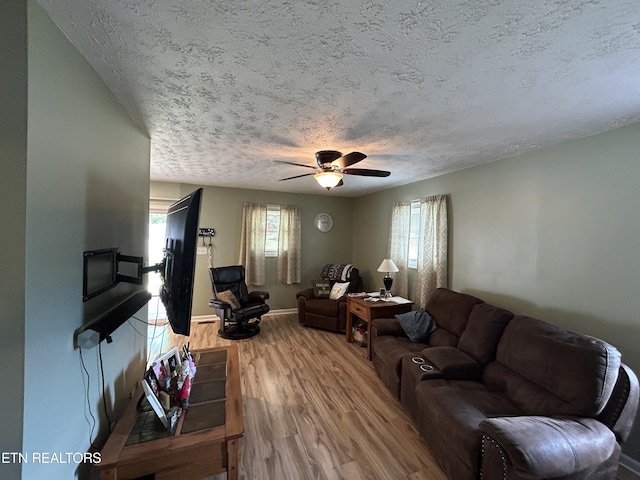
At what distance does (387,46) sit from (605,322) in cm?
244

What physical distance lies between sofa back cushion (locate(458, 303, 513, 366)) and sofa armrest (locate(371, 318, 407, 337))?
2.24ft

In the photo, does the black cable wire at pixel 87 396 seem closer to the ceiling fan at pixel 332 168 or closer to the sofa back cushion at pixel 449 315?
the ceiling fan at pixel 332 168

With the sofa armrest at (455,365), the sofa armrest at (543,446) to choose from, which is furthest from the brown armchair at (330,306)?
the sofa armrest at (543,446)

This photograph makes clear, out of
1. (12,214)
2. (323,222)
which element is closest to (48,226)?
(12,214)

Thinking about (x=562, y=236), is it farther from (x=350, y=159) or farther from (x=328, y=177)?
(x=328, y=177)

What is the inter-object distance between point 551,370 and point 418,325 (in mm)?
1246

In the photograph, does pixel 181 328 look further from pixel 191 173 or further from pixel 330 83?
pixel 191 173

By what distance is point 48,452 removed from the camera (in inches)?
36.5

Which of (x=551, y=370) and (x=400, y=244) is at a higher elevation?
(x=400, y=244)

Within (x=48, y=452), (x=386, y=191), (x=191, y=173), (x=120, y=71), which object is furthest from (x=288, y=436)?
(x=386, y=191)

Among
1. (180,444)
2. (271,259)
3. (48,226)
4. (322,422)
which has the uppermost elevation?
(48,226)

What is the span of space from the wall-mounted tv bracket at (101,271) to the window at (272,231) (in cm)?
334

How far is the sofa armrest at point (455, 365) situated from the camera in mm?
2074

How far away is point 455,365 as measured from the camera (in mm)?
2082
